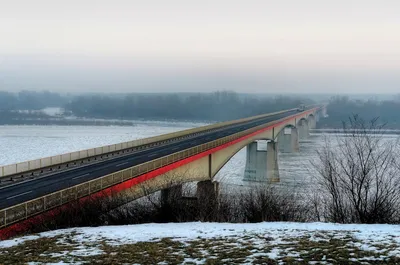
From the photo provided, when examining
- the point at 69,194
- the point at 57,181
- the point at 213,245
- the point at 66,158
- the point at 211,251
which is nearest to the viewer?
the point at 211,251

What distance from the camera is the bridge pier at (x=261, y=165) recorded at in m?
64.3

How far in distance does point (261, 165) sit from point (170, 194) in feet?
143

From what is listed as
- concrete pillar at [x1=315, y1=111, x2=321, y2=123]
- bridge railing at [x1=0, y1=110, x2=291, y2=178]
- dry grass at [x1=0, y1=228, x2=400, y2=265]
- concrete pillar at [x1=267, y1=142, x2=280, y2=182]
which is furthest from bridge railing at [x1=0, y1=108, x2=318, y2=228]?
concrete pillar at [x1=315, y1=111, x2=321, y2=123]

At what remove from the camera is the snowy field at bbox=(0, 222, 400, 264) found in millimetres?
11648

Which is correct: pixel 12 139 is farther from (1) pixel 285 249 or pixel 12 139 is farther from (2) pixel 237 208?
(1) pixel 285 249

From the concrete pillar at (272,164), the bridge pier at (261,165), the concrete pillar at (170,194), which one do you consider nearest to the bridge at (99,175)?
the concrete pillar at (170,194)

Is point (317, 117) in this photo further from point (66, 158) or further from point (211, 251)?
point (211, 251)

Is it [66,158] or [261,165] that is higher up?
[66,158]

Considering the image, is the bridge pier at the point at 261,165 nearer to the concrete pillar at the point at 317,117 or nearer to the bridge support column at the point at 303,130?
the bridge support column at the point at 303,130

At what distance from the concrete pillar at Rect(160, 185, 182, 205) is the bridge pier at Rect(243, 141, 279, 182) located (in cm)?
3597

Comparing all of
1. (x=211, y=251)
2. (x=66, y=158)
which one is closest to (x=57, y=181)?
(x=66, y=158)

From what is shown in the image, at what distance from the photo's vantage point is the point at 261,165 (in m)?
67.4

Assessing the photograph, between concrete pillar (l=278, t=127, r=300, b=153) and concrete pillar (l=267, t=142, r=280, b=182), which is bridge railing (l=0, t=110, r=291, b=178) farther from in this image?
concrete pillar (l=278, t=127, r=300, b=153)

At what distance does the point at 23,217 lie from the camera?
1825 cm
